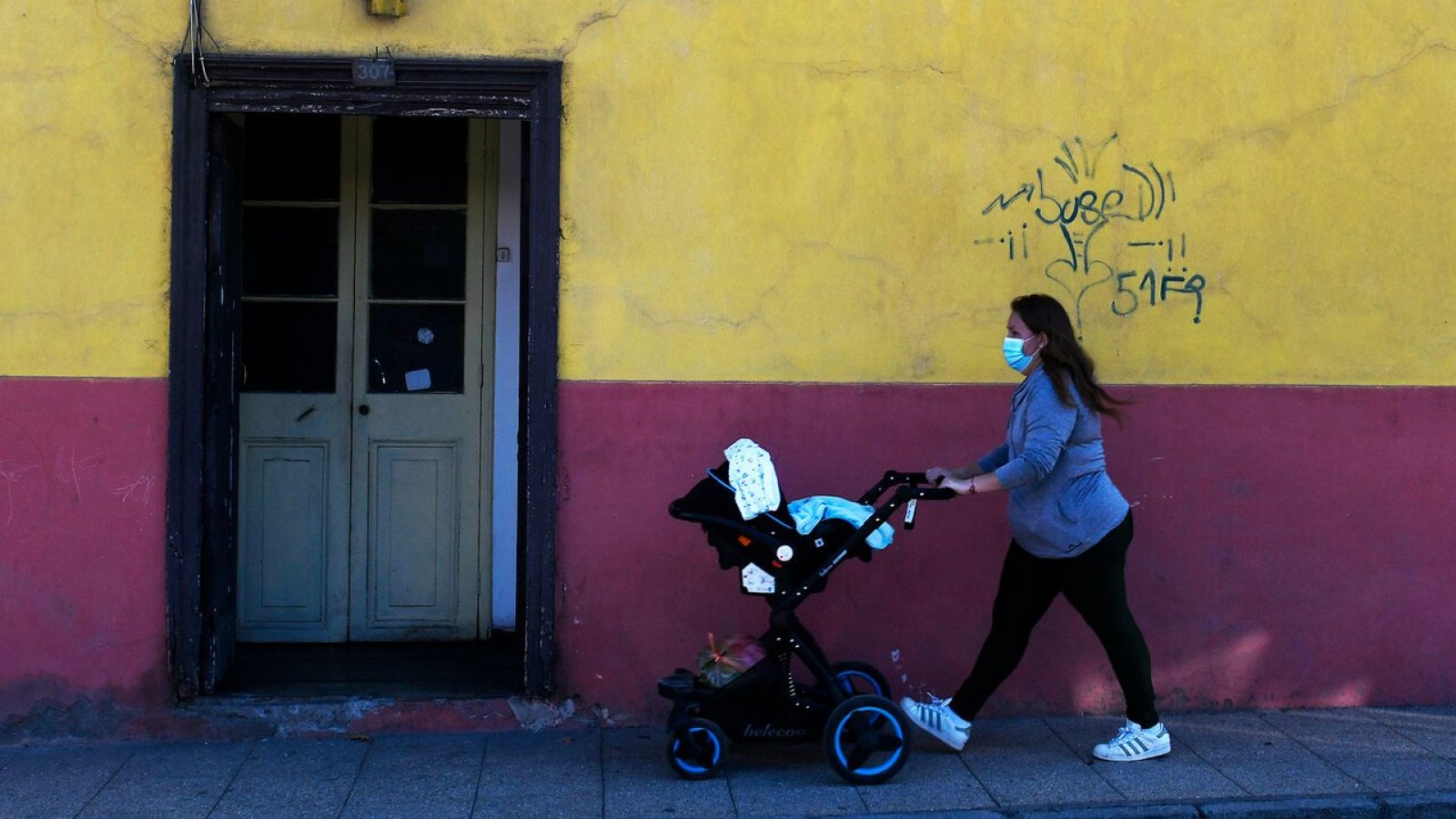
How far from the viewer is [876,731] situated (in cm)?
533

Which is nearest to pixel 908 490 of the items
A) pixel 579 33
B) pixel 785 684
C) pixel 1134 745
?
pixel 785 684

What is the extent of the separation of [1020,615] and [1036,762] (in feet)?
1.94

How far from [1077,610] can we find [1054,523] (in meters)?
0.42

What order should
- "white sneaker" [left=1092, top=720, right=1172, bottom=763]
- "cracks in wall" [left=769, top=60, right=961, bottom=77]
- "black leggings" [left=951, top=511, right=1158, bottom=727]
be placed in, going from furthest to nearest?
1. "cracks in wall" [left=769, top=60, right=961, bottom=77]
2. "white sneaker" [left=1092, top=720, right=1172, bottom=763]
3. "black leggings" [left=951, top=511, right=1158, bottom=727]

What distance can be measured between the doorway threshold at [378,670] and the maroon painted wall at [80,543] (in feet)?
1.62

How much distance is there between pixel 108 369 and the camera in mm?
5773

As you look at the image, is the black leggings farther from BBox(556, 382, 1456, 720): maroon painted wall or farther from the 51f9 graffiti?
the 51f9 graffiti

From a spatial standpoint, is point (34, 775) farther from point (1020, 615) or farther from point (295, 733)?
point (1020, 615)

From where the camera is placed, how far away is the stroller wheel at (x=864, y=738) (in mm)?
5293

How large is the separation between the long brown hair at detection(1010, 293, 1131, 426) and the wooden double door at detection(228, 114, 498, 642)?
3.02 m

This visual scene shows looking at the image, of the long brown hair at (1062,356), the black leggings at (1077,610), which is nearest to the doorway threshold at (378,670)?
the black leggings at (1077,610)

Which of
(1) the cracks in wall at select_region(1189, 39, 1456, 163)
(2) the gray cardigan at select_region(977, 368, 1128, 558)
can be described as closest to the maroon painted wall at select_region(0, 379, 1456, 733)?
(2) the gray cardigan at select_region(977, 368, 1128, 558)

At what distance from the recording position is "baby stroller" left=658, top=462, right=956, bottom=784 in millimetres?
5168

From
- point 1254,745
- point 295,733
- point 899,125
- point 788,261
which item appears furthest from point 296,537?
point 1254,745
